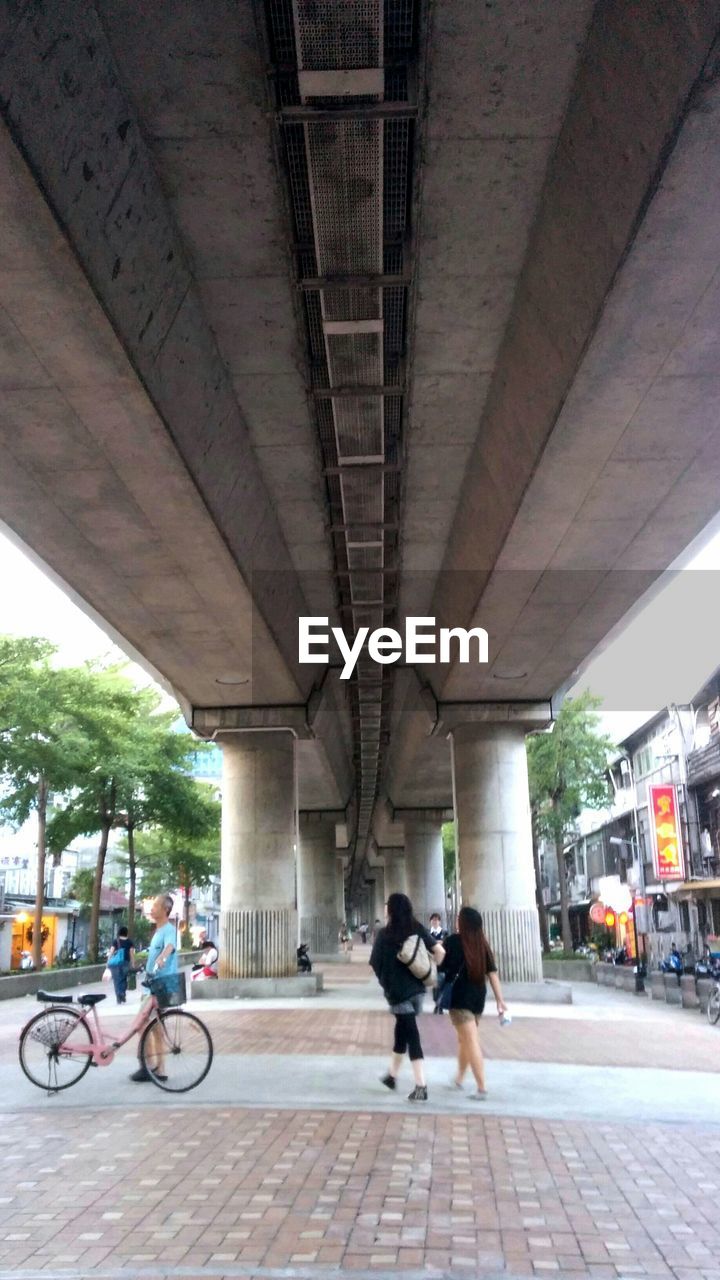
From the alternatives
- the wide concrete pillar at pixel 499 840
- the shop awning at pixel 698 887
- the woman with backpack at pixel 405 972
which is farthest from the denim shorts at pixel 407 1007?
the shop awning at pixel 698 887

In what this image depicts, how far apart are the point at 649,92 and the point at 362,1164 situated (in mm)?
7016

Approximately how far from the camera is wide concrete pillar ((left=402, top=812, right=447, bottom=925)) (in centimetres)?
4866

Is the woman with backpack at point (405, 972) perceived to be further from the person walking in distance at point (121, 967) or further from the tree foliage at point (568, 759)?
the tree foliage at point (568, 759)

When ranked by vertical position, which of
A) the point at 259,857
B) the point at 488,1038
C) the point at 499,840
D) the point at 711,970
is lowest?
the point at 488,1038

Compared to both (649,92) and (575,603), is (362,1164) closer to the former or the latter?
(649,92)

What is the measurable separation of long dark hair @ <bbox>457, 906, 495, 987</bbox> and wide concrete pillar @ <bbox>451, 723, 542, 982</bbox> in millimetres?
14334

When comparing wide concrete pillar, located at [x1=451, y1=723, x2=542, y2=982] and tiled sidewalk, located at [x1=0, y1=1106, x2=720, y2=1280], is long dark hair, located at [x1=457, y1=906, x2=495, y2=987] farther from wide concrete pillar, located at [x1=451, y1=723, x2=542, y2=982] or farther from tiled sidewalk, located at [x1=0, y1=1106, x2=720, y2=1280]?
wide concrete pillar, located at [x1=451, y1=723, x2=542, y2=982]

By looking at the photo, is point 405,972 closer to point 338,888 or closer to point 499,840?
point 499,840

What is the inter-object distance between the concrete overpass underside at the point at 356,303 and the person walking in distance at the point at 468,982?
4.92m

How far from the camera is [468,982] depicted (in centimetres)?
923

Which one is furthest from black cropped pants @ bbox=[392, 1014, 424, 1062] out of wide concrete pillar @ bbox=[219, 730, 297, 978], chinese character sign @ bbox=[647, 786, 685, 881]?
chinese character sign @ bbox=[647, 786, 685, 881]

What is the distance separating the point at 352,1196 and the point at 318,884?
142 ft

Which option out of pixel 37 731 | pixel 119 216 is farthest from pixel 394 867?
pixel 119 216

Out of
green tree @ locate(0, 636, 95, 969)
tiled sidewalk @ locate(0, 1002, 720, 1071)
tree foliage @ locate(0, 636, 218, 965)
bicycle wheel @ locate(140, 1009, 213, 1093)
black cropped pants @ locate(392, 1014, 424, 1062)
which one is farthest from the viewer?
tree foliage @ locate(0, 636, 218, 965)
